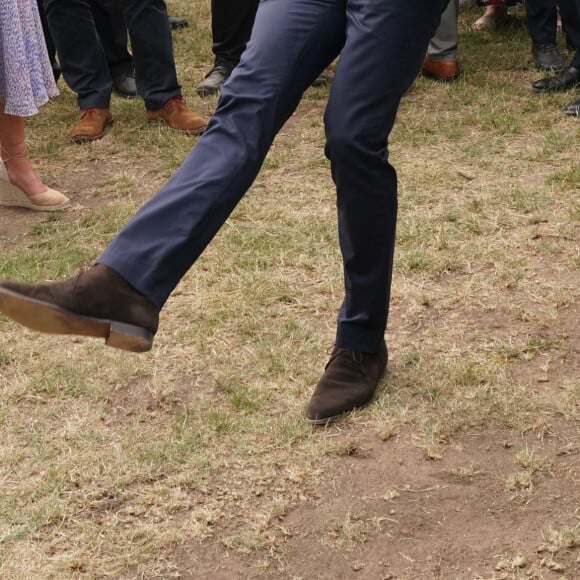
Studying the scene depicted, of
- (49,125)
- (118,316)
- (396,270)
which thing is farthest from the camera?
(49,125)

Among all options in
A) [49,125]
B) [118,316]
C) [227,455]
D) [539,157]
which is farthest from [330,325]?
[49,125]

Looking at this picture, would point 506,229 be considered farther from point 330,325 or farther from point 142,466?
point 142,466

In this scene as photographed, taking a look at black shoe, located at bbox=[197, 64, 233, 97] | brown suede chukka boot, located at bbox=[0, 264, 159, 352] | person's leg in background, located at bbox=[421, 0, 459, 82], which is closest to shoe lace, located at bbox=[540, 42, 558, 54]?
person's leg in background, located at bbox=[421, 0, 459, 82]

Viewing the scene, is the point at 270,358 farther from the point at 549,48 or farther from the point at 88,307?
the point at 549,48

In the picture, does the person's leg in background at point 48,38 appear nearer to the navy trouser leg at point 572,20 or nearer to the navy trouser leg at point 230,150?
the navy trouser leg at point 572,20

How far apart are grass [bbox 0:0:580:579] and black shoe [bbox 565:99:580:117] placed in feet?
0.37

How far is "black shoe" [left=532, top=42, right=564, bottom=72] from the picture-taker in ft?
20.9

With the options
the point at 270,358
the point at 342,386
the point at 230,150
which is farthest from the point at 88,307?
the point at 270,358

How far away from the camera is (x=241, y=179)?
2494 millimetres

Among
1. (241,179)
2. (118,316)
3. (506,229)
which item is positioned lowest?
(506,229)

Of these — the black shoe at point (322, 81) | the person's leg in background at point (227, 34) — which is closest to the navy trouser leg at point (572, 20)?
the black shoe at point (322, 81)

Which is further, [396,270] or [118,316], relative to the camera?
[396,270]

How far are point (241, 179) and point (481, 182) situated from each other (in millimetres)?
2498

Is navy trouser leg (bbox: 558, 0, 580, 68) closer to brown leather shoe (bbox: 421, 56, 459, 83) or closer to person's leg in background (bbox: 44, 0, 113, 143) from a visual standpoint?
brown leather shoe (bbox: 421, 56, 459, 83)
